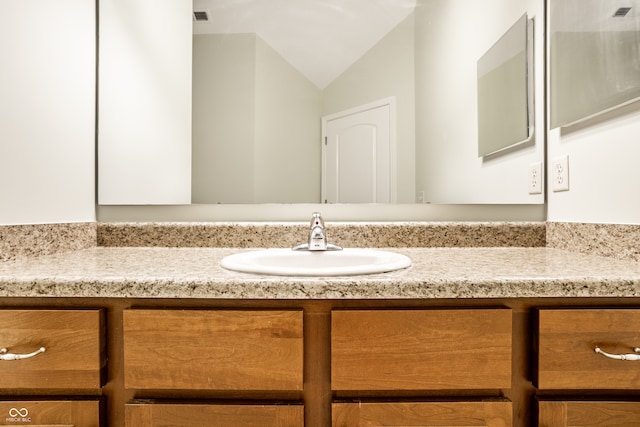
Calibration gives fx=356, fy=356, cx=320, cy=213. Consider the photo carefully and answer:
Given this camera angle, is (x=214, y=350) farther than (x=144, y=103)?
No

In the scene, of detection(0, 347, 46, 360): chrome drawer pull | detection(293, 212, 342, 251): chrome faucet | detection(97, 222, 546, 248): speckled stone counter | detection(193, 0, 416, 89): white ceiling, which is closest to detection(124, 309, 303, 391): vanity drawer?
detection(0, 347, 46, 360): chrome drawer pull

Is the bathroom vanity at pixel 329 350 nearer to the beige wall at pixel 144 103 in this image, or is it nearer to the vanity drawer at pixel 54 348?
the vanity drawer at pixel 54 348

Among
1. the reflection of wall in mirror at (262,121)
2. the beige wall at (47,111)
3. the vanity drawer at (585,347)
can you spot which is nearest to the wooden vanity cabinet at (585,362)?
the vanity drawer at (585,347)

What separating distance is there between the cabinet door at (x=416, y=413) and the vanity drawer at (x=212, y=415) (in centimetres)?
8

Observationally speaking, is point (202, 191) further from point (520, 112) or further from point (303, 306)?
point (520, 112)

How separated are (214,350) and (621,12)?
1171mm

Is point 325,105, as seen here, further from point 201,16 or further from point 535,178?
point 535,178

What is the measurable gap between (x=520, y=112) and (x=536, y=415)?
93cm

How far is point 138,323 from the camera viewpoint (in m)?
0.60

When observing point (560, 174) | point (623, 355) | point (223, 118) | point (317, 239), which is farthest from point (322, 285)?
point (560, 174)

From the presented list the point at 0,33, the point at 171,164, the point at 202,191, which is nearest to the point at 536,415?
the point at 202,191

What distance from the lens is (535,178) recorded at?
116 cm

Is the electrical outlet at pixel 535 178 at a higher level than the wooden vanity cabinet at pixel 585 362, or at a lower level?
higher

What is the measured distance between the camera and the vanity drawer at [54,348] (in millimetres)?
604
